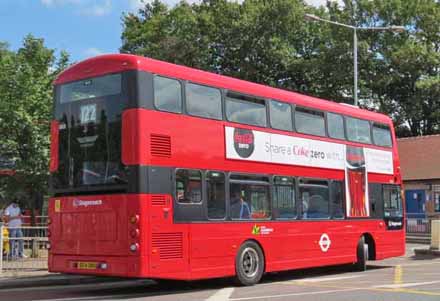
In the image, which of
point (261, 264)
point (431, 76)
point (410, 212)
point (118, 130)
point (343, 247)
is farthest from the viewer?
point (431, 76)

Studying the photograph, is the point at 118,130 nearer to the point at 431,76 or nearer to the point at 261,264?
the point at 261,264

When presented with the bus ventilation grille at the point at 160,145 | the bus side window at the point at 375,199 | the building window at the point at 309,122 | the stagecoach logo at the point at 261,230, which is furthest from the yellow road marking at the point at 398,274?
the bus ventilation grille at the point at 160,145

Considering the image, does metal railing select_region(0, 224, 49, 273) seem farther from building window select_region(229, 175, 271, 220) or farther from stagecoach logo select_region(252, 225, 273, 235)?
stagecoach logo select_region(252, 225, 273, 235)

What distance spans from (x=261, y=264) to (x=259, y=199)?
1420 millimetres

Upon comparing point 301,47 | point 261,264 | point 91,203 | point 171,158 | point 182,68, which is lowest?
point 261,264

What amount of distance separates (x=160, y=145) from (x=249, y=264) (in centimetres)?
360

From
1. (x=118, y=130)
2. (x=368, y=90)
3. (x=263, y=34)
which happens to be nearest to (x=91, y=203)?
(x=118, y=130)

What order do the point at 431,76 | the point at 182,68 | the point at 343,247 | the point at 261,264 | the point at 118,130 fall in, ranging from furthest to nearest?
1. the point at 431,76
2. the point at 343,247
3. the point at 261,264
4. the point at 182,68
5. the point at 118,130

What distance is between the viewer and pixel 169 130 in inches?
505

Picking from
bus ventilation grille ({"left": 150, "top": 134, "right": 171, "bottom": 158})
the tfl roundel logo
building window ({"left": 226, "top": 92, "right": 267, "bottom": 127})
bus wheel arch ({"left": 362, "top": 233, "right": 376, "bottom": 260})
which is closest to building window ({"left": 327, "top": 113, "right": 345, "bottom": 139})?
building window ({"left": 226, "top": 92, "right": 267, "bottom": 127})

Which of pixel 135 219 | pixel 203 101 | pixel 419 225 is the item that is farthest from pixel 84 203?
pixel 419 225

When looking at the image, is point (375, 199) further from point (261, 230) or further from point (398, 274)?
point (261, 230)

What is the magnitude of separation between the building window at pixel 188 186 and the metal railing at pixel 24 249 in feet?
15.6

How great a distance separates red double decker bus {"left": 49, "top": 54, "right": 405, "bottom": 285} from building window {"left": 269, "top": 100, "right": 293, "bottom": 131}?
0.03 meters
